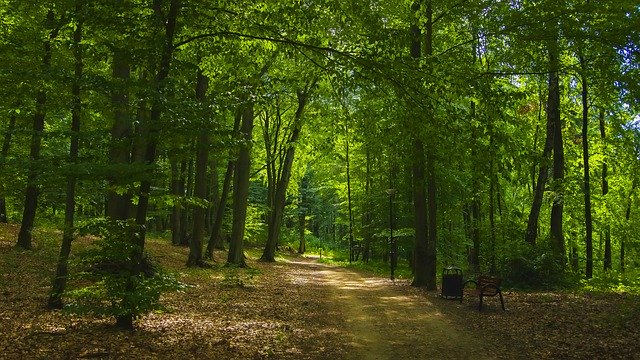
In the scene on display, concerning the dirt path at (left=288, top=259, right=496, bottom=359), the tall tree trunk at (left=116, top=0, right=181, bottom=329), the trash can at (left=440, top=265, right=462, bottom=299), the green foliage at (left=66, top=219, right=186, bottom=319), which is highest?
the tall tree trunk at (left=116, top=0, right=181, bottom=329)

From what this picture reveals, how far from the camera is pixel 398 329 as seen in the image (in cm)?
950

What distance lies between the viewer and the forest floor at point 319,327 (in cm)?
734

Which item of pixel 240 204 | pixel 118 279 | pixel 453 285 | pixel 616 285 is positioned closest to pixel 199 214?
pixel 240 204

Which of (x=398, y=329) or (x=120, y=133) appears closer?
(x=398, y=329)

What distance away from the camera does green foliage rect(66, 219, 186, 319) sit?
683 centimetres

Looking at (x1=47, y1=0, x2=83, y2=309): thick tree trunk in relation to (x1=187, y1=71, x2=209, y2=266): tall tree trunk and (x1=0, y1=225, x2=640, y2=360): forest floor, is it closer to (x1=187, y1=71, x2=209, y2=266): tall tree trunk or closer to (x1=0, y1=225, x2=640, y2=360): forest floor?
(x1=0, y1=225, x2=640, y2=360): forest floor

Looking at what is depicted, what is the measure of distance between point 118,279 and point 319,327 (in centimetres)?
435

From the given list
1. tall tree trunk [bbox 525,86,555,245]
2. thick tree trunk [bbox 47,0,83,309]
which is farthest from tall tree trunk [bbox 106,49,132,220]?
tall tree trunk [bbox 525,86,555,245]

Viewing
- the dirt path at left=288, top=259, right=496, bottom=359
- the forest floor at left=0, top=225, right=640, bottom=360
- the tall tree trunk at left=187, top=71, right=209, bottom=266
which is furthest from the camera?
the tall tree trunk at left=187, top=71, right=209, bottom=266

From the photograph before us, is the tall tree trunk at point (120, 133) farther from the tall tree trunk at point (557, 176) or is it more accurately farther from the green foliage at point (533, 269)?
the tall tree trunk at point (557, 176)

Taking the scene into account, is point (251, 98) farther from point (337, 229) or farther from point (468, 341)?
point (337, 229)

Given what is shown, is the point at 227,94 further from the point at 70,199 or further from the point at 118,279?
the point at 118,279

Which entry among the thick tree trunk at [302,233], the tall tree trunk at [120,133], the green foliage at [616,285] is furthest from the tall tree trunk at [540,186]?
the thick tree trunk at [302,233]

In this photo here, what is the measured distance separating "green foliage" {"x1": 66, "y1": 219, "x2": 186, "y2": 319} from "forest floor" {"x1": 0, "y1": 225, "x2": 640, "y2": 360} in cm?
52
